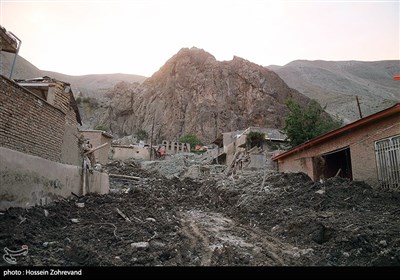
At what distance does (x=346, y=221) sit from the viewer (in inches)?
278

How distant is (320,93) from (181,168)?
6546 centimetres

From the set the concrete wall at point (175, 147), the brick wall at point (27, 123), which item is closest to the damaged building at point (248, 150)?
the concrete wall at point (175, 147)

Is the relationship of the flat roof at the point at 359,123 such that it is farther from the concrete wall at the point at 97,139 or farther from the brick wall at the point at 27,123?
the concrete wall at the point at 97,139

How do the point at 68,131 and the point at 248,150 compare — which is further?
the point at 248,150

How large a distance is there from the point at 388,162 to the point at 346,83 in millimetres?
93507

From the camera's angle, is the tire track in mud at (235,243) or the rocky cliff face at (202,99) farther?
the rocky cliff face at (202,99)

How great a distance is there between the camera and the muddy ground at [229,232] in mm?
5078

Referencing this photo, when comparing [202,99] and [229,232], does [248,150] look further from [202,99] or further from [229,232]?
[202,99]

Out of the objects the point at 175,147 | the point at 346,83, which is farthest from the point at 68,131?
the point at 346,83

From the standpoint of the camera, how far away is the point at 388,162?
9.92 m

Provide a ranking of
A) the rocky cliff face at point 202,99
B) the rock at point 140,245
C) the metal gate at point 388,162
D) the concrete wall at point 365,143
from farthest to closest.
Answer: the rocky cliff face at point 202,99 → the concrete wall at point 365,143 → the metal gate at point 388,162 → the rock at point 140,245

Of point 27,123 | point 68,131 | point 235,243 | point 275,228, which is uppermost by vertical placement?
point 68,131

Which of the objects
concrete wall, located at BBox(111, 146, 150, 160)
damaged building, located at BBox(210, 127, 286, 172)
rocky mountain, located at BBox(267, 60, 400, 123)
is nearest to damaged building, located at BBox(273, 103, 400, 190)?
damaged building, located at BBox(210, 127, 286, 172)

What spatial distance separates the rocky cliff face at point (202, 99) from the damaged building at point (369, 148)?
147 feet
